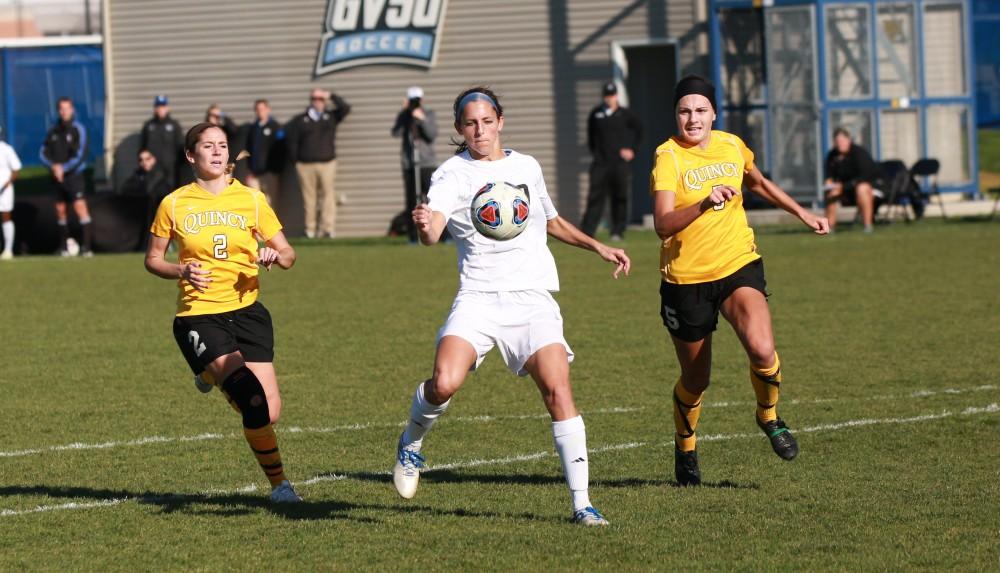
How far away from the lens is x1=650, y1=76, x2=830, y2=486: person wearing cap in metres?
7.96

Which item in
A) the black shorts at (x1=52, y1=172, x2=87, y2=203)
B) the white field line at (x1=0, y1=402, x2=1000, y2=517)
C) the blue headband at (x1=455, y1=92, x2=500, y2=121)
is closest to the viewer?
the blue headband at (x1=455, y1=92, x2=500, y2=121)

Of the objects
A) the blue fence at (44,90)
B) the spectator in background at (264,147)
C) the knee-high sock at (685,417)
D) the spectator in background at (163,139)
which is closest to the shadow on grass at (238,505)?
the knee-high sock at (685,417)

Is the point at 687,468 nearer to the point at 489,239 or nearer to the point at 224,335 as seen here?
the point at 489,239

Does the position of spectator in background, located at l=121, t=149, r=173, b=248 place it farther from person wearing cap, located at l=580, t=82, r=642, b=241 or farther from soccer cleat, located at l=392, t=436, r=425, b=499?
soccer cleat, located at l=392, t=436, r=425, b=499

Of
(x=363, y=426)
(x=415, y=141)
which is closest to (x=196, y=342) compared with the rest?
(x=363, y=426)

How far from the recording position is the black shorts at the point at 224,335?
7.75 metres

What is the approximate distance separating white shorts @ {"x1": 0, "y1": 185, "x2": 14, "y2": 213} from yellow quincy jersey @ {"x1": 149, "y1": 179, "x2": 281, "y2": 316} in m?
17.5

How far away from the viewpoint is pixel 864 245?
2291cm

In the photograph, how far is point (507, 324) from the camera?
7.06 m

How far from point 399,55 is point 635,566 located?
2504 cm

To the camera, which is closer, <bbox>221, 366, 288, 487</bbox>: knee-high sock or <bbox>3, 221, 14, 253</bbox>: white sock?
<bbox>221, 366, 288, 487</bbox>: knee-high sock

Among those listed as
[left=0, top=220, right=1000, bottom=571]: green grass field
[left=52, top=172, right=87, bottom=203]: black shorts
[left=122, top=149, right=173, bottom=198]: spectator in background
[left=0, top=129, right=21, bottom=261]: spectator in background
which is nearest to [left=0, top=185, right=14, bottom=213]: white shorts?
[left=0, top=129, right=21, bottom=261]: spectator in background

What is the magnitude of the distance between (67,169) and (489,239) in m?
19.7

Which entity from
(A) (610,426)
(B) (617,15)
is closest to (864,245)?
(B) (617,15)
